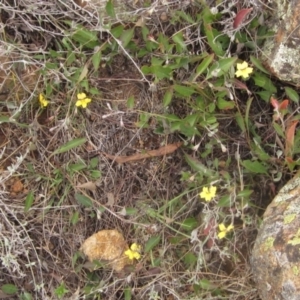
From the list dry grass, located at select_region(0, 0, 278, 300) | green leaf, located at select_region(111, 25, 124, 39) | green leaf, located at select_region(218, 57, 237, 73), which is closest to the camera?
green leaf, located at select_region(218, 57, 237, 73)

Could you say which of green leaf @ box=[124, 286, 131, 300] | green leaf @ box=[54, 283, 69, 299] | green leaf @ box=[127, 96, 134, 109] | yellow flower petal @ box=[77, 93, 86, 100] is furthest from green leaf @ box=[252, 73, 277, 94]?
green leaf @ box=[54, 283, 69, 299]

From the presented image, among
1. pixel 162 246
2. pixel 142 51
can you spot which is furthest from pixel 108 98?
pixel 162 246

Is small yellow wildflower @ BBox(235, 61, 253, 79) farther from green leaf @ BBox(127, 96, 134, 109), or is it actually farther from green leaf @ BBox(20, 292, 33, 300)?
green leaf @ BBox(20, 292, 33, 300)

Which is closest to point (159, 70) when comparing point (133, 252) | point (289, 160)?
point (289, 160)

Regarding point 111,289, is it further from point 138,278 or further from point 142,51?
point 142,51

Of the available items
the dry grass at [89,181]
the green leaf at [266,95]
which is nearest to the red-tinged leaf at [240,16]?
the dry grass at [89,181]

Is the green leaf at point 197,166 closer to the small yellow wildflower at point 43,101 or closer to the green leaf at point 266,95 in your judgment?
the green leaf at point 266,95
